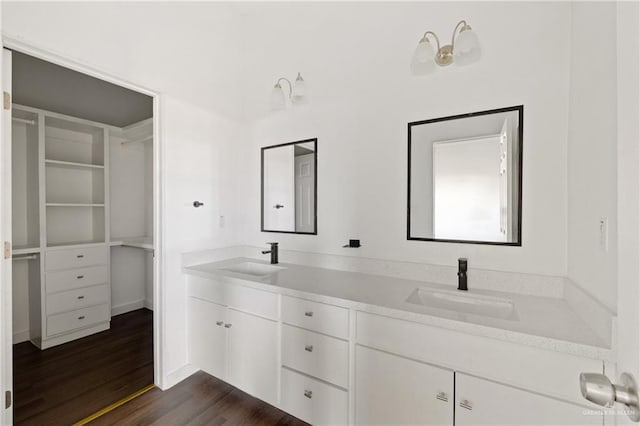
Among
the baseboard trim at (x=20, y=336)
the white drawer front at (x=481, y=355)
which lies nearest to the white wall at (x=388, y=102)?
the white drawer front at (x=481, y=355)

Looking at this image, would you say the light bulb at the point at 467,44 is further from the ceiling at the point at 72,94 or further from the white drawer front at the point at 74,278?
the white drawer front at the point at 74,278

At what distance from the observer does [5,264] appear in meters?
1.36

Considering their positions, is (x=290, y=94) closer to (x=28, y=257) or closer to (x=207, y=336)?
(x=207, y=336)

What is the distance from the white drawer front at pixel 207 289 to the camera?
6.44 feet

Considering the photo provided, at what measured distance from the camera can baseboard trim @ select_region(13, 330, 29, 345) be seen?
2.66 meters

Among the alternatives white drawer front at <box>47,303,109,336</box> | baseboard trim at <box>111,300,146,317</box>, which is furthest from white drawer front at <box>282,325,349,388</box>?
baseboard trim at <box>111,300,146,317</box>

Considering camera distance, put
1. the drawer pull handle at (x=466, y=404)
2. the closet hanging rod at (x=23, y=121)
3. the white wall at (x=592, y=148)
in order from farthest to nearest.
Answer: the closet hanging rod at (x=23, y=121)
the drawer pull handle at (x=466, y=404)
the white wall at (x=592, y=148)

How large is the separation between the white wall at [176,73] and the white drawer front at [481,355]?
153 cm

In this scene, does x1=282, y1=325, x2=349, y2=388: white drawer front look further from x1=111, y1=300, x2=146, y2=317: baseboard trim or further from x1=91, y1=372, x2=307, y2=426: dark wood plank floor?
x1=111, y1=300, x2=146, y2=317: baseboard trim

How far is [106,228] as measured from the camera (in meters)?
3.05

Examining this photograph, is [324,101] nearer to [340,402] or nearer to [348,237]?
[348,237]

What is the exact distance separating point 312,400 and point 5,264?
1733 millimetres

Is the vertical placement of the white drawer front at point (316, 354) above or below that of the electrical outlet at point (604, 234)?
below

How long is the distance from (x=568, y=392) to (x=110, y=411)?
2.46 meters
